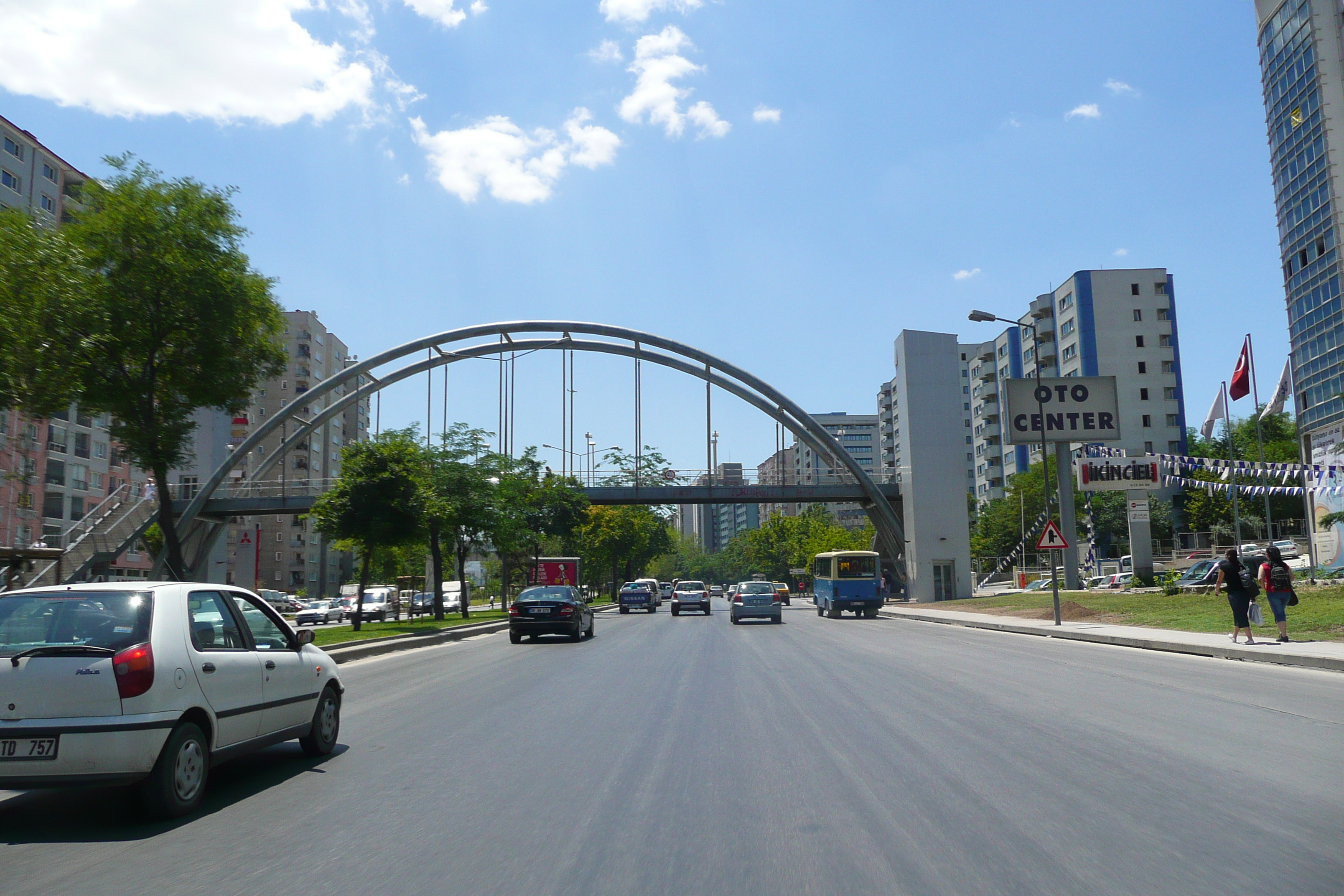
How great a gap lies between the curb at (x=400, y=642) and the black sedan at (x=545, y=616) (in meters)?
2.54

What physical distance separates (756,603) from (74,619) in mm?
32058

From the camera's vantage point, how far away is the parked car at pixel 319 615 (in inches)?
1938

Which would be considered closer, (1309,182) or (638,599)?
(1309,182)

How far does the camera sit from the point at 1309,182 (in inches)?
1859

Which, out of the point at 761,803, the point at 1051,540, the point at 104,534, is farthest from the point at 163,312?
the point at 104,534

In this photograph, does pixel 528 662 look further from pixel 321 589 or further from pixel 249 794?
pixel 321 589

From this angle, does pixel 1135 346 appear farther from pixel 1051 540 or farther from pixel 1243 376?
pixel 1051 540

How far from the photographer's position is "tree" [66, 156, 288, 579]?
1972 cm

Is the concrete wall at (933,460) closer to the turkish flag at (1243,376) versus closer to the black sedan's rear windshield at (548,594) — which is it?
the turkish flag at (1243,376)

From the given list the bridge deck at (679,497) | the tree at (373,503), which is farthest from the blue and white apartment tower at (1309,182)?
the tree at (373,503)

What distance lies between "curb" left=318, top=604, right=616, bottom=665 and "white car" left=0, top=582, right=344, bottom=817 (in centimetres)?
929

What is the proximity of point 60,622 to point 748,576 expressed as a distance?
141 meters

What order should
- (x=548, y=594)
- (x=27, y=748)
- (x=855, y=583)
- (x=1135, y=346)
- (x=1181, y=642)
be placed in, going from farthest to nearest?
(x=1135, y=346) → (x=855, y=583) → (x=548, y=594) → (x=1181, y=642) → (x=27, y=748)

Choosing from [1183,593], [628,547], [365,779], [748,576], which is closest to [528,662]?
[365,779]
